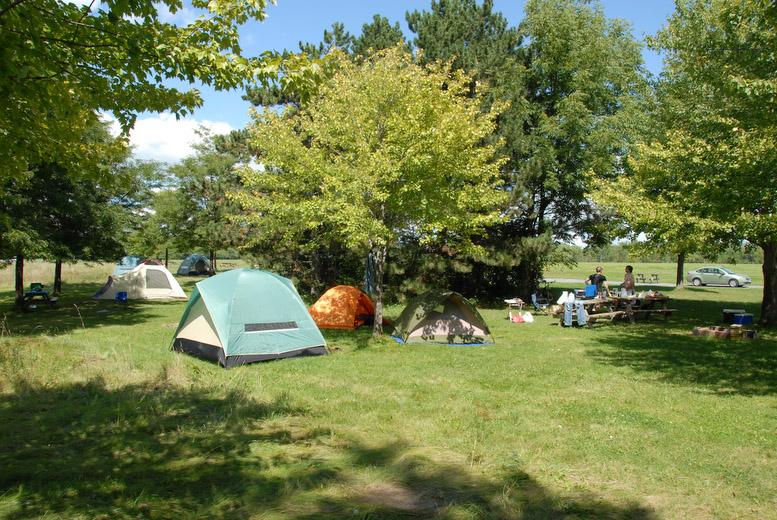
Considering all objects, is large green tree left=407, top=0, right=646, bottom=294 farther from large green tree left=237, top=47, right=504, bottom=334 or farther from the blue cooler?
large green tree left=237, top=47, right=504, bottom=334

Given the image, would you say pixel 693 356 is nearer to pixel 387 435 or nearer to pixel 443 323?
pixel 443 323

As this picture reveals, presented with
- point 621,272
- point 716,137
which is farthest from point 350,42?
point 621,272

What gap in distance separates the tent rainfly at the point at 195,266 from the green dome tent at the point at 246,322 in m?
33.2

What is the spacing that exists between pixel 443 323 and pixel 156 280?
55.2 feet

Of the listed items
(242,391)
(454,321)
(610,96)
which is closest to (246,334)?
(242,391)

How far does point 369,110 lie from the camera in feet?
41.0

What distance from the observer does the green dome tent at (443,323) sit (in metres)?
12.9

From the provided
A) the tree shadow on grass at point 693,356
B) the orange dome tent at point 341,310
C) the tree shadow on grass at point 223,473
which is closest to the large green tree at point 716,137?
the tree shadow on grass at point 693,356

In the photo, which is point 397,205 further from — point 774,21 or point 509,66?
point 509,66

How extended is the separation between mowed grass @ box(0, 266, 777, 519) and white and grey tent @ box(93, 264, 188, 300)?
43.3 ft

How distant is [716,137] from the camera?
12.2m

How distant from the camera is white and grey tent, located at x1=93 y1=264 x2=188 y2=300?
23.5 m

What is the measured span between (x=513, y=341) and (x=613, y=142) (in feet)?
38.2

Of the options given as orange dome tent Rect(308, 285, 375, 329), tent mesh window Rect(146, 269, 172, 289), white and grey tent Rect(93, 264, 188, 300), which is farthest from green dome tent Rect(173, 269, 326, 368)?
tent mesh window Rect(146, 269, 172, 289)
